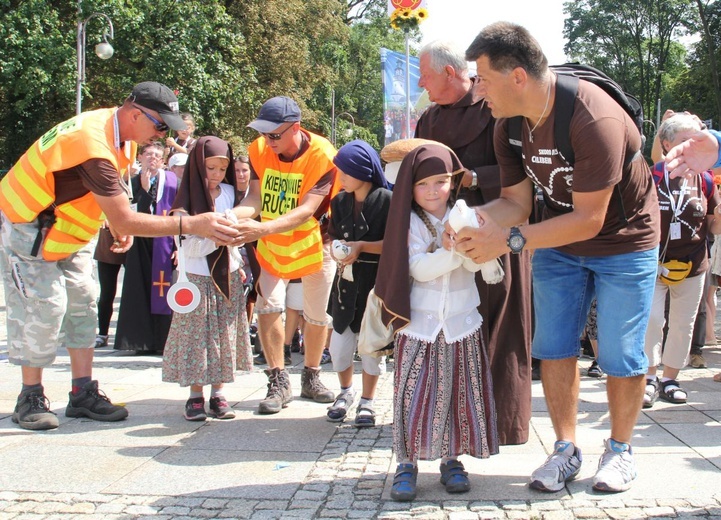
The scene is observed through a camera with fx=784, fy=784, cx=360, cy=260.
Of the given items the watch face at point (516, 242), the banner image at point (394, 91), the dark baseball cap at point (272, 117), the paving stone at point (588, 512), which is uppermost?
the banner image at point (394, 91)

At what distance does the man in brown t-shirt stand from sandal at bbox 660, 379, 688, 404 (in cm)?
209

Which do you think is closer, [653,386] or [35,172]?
[35,172]

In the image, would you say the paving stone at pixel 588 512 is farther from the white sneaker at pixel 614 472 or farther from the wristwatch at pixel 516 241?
the wristwatch at pixel 516 241

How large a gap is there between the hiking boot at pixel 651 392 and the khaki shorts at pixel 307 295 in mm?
2272

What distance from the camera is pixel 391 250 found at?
3.58 m

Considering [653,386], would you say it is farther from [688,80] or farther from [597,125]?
[688,80]

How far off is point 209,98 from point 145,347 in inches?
777

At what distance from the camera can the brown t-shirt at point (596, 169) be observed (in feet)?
10.4

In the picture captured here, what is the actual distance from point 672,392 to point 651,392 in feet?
0.72

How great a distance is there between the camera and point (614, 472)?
3.53 meters

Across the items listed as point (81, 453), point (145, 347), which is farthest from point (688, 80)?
point (81, 453)

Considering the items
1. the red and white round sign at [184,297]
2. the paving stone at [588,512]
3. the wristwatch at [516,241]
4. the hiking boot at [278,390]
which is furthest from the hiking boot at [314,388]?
the wristwatch at [516,241]

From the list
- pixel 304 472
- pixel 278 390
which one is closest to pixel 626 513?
pixel 304 472

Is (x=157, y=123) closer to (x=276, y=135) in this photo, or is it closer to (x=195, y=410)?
(x=276, y=135)
